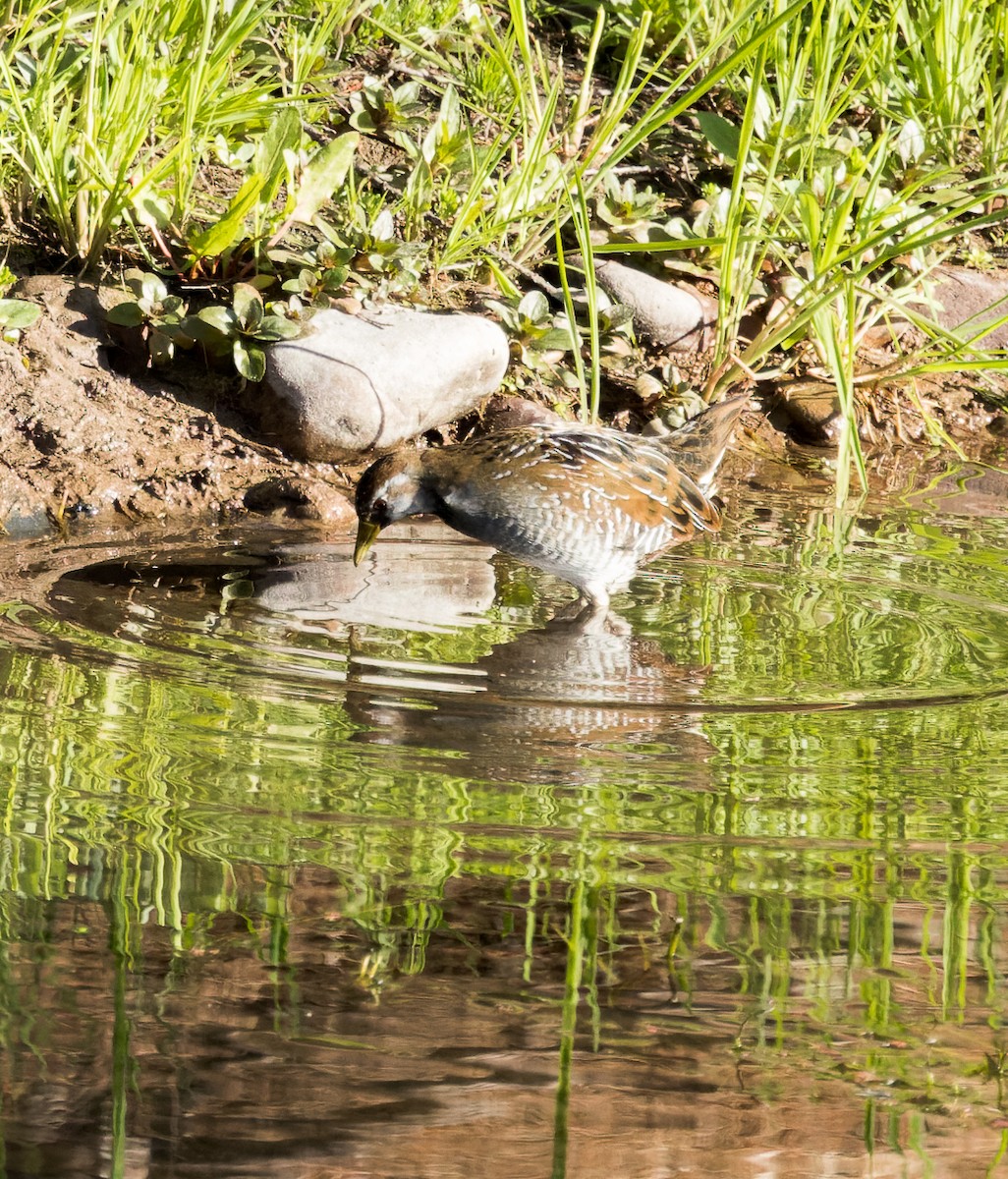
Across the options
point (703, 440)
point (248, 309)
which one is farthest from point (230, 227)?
point (703, 440)

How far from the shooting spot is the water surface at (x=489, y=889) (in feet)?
6.95

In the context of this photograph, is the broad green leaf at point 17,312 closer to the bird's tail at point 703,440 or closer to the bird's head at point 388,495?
the bird's head at point 388,495

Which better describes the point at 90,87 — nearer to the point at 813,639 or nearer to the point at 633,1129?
the point at 813,639

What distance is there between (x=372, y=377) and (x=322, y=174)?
0.96m

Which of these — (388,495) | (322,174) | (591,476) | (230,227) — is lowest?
(388,495)

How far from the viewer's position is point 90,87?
5906 mm

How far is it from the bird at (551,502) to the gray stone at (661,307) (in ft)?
6.56

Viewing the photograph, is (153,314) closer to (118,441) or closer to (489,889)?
(118,441)

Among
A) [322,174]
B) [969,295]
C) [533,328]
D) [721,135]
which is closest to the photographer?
[322,174]

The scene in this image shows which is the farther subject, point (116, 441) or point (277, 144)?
point (277, 144)

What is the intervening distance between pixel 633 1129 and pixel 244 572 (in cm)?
325

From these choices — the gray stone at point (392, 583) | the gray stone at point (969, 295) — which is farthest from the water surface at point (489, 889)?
the gray stone at point (969, 295)

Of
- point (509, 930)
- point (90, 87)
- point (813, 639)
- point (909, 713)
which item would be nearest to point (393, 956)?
point (509, 930)

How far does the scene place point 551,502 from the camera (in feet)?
16.4
